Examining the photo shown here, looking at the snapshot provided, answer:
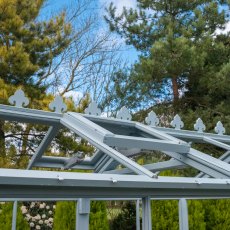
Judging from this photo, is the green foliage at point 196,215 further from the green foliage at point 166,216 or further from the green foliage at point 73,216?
the green foliage at point 73,216

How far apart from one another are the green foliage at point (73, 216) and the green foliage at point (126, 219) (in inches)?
60.8

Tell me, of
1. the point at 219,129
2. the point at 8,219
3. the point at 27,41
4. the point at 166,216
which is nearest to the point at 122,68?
the point at 27,41

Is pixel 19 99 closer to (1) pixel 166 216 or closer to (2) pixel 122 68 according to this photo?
(1) pixel 166 216

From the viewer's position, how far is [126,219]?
29.2 feet

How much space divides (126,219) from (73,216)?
1.84 m

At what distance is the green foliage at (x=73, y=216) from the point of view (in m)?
7.21

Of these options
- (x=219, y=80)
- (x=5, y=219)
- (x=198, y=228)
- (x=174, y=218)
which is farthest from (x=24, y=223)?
(x=219, y=80)

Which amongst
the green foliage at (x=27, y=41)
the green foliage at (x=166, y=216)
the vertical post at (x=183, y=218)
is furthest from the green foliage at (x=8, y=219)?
the green foliage at (x=27, y=41)

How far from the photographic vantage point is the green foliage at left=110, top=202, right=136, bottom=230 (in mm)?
8789

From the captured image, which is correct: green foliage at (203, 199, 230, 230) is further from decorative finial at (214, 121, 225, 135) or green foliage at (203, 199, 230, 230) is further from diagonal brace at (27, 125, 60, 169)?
diagonal brace at (27, 125, 60, 169)

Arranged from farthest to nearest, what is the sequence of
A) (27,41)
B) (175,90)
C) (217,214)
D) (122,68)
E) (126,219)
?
1. (122,68)
2. (175,90)
3. (27,41)
4. (126,219)
5. (217,214)

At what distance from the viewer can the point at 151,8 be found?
1348cm

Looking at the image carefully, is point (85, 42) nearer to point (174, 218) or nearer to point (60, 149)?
point (60, 149)

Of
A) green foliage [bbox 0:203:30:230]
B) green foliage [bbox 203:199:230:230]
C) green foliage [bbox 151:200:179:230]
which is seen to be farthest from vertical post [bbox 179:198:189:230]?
green foliage [bbox 0:203:30:230]
